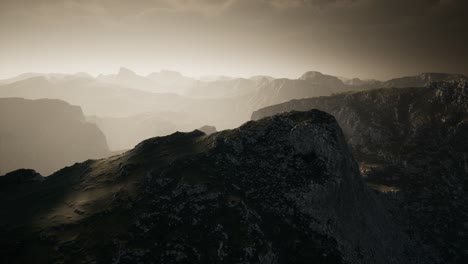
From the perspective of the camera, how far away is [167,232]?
50.5 meters

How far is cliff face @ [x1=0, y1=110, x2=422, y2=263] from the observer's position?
1895 inches

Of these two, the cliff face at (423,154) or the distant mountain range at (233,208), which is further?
the cliff face at (423,154)

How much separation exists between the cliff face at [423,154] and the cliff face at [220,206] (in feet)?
74.5

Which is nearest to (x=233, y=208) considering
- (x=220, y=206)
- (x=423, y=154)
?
(x=220, y=206)

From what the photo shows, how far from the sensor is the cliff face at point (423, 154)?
3666 inches

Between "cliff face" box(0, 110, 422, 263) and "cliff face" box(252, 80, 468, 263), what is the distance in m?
22.7

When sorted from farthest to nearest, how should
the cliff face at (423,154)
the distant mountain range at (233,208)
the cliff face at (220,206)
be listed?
the cliff face at (423,154)
the distant mountain range at (233,208)
the cliff face at (220,206)

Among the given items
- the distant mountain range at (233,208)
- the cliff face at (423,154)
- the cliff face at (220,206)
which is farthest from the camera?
the cliff face at (423,154)

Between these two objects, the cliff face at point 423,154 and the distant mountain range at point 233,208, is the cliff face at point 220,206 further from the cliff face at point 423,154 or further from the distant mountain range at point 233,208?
the cliff face at point 423,154

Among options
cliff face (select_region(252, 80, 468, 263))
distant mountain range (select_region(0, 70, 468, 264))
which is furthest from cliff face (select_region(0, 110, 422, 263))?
cliff face (select_region(252, 80, 468, 263))

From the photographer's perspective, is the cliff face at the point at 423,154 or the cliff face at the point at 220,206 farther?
the cliff face at the point at 423,154

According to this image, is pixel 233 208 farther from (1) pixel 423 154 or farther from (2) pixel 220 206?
(1) pixel 423 154

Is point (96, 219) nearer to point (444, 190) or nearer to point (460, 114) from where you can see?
point (444, 190)

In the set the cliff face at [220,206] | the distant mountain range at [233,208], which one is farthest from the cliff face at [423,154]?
the cliff face at [220,206]
